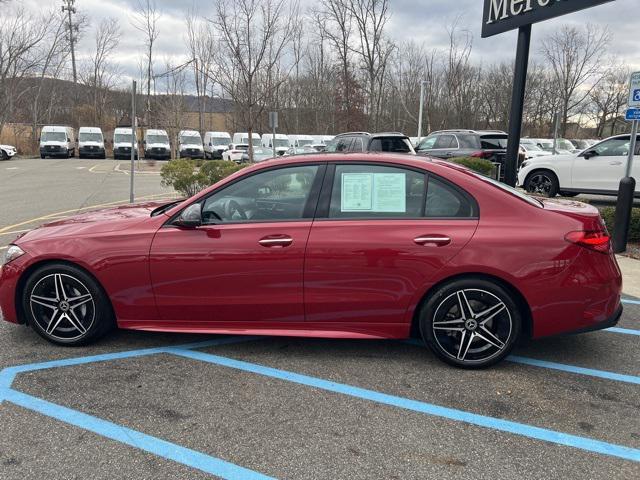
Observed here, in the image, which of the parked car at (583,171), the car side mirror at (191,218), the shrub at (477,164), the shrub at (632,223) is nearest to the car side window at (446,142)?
the shrub at (477,164)

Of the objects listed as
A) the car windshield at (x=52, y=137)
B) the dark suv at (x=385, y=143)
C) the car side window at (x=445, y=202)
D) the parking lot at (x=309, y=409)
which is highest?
the car windshield at (x=52, y=137)

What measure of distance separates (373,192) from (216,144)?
34.9 m

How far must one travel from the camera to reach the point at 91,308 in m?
3.83

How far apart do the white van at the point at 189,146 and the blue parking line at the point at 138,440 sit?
33518mm

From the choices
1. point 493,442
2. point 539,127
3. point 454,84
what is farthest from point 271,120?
point 539,127

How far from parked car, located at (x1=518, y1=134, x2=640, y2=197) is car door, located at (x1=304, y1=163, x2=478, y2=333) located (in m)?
8.45

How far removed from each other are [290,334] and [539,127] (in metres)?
53.5

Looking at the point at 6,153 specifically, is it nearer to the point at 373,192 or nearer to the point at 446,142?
the point at 446,142

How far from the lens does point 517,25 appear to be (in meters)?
7.51

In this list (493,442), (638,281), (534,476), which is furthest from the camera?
(638,281)

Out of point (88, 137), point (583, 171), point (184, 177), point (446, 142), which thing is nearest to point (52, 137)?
point (88, 137)

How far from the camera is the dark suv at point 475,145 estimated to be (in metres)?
12.6

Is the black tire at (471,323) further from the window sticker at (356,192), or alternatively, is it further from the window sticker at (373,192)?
the window sticker at (356,192)

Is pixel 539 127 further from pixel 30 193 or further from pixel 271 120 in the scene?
pixel 30 193
